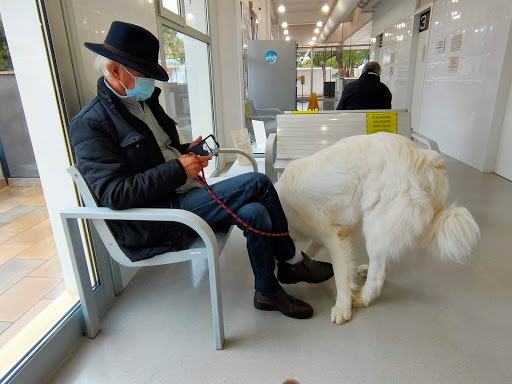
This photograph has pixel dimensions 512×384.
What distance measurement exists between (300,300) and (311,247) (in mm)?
400

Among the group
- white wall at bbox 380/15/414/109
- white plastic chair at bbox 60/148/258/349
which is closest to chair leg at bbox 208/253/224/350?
white plastic chair at bbox 60/148/258/349

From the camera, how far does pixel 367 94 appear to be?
3.28 meters

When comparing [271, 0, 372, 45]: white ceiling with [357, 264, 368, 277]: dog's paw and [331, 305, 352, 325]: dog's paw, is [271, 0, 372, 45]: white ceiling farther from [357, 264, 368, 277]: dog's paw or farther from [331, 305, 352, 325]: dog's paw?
[331, 305, 352, 325]: dog's paw

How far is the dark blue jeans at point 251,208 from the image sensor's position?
4.62 ft

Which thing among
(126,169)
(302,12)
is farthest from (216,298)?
(302,12)

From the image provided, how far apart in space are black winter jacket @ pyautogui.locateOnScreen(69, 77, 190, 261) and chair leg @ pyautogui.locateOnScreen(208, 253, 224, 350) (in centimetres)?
19

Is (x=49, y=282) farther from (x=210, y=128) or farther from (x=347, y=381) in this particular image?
(x=210, y=128)

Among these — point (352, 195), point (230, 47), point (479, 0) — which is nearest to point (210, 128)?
point (230, 47)

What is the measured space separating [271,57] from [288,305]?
14.9 feet

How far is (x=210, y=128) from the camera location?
3.92 meters

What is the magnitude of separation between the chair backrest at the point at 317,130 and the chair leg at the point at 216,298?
1.54 metres

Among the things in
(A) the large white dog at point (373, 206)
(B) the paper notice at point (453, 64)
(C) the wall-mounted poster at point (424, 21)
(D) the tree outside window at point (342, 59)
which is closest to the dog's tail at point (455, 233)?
(A) the large white dog at point (373, 206)

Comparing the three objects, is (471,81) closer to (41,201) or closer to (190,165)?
(190,165)

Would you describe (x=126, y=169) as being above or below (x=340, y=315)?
above
